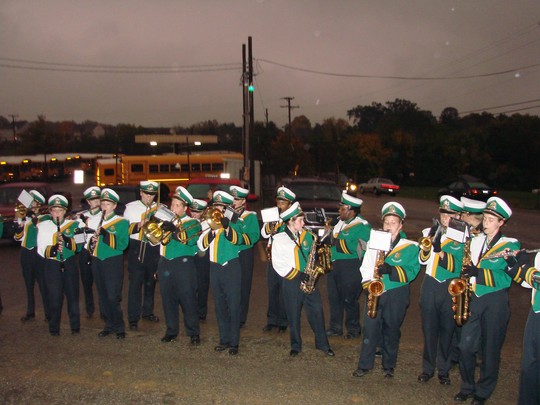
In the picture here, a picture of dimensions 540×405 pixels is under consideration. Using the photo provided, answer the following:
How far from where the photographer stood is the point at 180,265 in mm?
7117

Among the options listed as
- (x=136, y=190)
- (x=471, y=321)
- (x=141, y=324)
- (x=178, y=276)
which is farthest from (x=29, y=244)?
(x=136, y=190)

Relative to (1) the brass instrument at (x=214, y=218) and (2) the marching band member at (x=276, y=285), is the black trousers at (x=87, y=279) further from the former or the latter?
(1) the brass instrument at (x=214, y=218)

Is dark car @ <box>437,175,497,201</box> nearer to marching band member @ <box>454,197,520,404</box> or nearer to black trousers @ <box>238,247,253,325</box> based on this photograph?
black trousers @ <box>238,247,253,325</box>

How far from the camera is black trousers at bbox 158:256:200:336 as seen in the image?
7.11 m

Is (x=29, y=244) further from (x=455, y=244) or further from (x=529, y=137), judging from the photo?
(x=529, y=137)

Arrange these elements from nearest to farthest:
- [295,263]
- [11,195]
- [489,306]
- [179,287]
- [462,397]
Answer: [489,306], [462,397], [295,263], [179,287], [11,195]

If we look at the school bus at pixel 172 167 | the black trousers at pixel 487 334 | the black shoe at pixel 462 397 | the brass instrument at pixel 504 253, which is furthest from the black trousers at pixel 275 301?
the school bus at pixel 172 167

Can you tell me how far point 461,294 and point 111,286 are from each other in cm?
433

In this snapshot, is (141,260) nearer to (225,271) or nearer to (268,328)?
(225,271)

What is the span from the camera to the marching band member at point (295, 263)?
21.8 ft

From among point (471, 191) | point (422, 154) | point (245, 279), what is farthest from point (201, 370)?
point (422, 154)

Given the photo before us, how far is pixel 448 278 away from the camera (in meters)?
5.78

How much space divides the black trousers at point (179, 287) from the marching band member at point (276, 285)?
3.62 ft

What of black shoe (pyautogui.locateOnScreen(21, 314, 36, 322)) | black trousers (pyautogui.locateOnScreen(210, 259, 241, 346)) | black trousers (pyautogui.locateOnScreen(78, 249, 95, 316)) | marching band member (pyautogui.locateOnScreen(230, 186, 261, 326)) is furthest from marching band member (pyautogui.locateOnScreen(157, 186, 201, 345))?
black shoe (pyautogui.locateOnScreen(21, 314, 36, 322))
